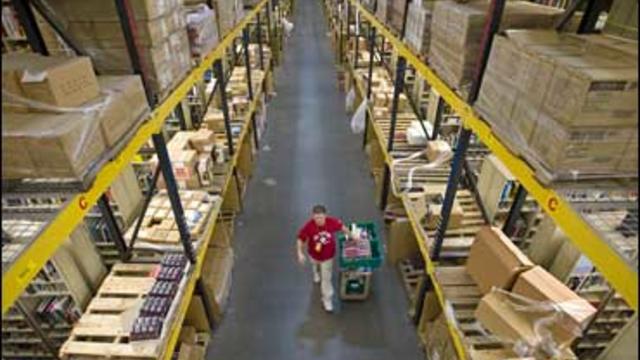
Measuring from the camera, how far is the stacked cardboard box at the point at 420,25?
12.7 feet

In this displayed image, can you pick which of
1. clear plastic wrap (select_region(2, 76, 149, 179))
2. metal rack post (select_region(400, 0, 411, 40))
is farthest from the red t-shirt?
clear plastic wrap (select_region(2, 76, 149, 179))

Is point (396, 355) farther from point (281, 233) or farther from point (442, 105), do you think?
point (442, 105)

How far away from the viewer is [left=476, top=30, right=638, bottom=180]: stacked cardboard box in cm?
179

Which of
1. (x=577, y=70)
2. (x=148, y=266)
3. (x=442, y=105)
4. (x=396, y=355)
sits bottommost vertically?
(x=396, y=355)

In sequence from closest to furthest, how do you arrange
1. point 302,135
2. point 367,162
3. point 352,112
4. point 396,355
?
point 396,355, point 367,162, point 302,135, point 352,112

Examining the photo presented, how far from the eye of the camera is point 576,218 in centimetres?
181

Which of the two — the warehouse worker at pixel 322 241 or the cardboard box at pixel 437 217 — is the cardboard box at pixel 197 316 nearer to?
the warehouse worker at pixel 322 241

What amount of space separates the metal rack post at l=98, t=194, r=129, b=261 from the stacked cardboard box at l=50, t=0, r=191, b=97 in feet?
4.67

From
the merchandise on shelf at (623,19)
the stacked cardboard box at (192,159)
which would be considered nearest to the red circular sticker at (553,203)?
the merchandise on shelf at (623,19)

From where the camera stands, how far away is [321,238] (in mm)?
4840

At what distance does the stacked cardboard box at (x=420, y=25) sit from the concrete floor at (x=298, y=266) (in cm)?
303

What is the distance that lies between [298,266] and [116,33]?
3.90 m

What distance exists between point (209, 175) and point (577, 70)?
4.41 metres

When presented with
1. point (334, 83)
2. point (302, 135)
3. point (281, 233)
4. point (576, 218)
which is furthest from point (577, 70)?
point (334, 83)
